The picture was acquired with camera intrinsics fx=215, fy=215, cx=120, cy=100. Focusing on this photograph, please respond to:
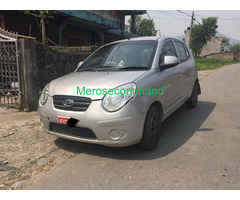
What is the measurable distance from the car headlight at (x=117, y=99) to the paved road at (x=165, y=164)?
2.61ft

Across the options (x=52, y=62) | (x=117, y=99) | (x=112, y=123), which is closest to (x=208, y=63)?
(x=52, y=62)

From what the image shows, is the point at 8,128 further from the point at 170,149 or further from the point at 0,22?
the point at 0,22

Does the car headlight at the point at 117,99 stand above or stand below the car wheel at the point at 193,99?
above

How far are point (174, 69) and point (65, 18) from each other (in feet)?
26.9

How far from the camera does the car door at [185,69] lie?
4.45m

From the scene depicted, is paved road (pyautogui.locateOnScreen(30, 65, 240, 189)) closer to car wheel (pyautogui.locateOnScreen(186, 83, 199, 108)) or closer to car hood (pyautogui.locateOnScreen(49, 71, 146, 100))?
car hood (pyautogui.locateOnScreen(49, 71, 146, 100))

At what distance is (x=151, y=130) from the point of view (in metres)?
3.12

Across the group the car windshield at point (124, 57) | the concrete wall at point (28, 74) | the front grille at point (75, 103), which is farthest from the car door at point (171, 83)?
the concrete wall at point (28, 74)

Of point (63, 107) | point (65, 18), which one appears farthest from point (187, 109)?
point (65, 18)

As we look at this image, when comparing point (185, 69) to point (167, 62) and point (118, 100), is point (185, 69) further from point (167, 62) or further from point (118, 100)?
point (118, 100)

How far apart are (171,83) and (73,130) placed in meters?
1.92

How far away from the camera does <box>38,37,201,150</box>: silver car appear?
2713 millimetres

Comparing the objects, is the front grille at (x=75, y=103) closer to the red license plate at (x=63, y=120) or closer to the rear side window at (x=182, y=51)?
the red license plate at (x=63, y=120)

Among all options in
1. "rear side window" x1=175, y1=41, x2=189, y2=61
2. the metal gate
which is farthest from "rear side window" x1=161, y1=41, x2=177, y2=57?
the metal gate
